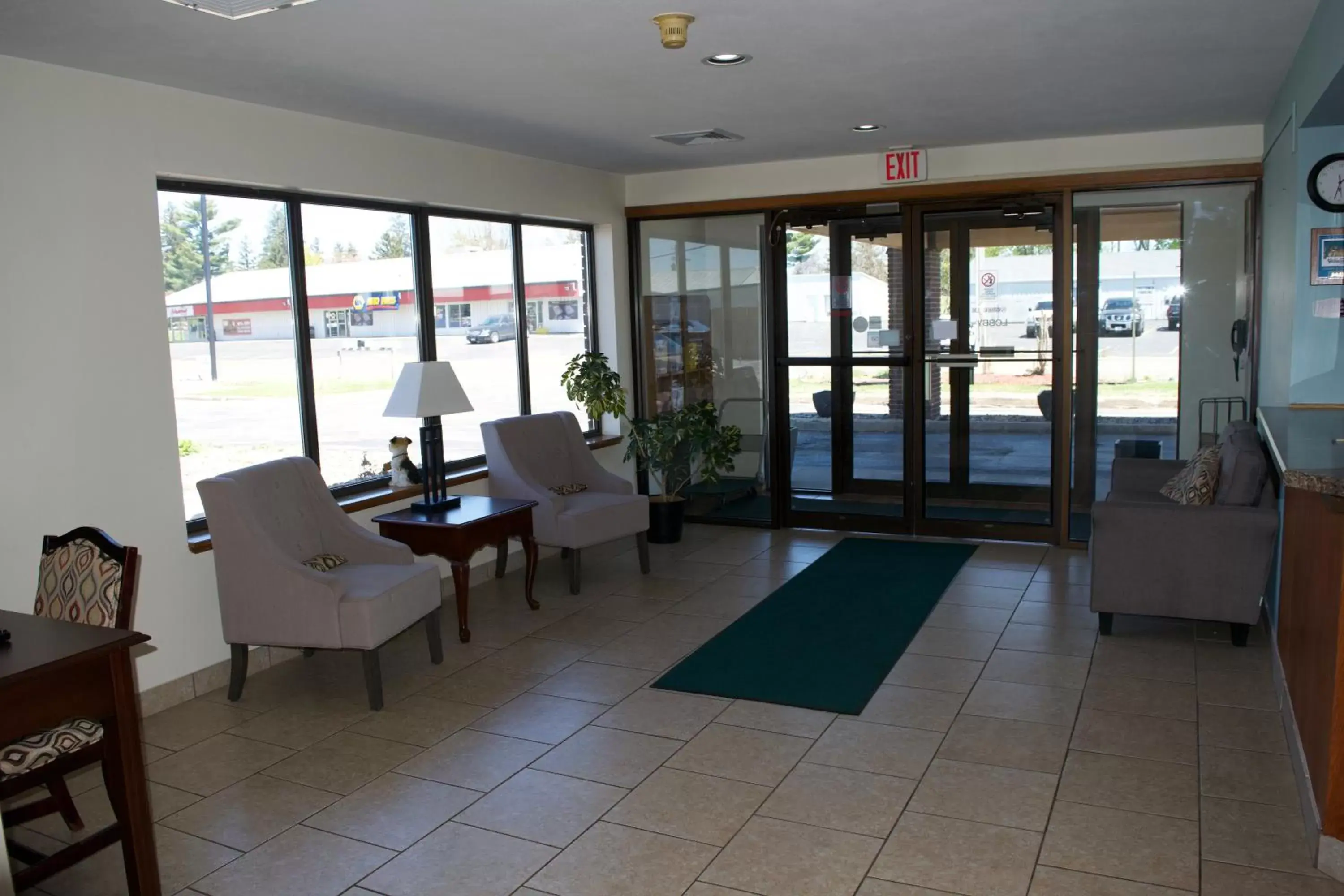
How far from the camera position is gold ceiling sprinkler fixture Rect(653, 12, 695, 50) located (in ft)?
11.1

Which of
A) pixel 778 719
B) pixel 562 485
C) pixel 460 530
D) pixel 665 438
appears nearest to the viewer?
pixel 778 719

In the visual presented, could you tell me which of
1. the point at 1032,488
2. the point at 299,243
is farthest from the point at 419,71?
the point at 1032,488

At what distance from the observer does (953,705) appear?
406 centimetres

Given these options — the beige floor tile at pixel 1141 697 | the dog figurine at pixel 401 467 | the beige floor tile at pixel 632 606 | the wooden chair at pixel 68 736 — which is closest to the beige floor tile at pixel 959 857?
the beige floor tile at pixel 1141 697

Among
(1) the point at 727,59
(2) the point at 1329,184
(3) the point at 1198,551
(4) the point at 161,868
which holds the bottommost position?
(4) the point at 161,868

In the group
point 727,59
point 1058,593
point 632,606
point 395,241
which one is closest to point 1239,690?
point 1058,593

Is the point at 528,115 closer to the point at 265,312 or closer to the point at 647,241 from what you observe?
the point at 265,312

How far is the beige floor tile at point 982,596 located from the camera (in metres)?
5.41

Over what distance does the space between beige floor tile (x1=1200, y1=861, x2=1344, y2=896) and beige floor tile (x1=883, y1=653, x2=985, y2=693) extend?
4.72ft

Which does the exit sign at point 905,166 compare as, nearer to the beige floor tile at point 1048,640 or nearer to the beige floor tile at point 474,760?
the beige floor tile at point 1048,640

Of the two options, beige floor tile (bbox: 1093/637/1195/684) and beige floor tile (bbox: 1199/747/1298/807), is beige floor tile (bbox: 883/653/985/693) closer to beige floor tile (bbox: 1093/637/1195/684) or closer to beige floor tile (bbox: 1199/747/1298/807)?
beige floor tile (bbox: 1093/637/1195/684)

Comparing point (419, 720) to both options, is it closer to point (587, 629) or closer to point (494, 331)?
point (587, 629)

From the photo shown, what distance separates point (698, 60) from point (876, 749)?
2667 mm

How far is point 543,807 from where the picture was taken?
332 centimetres
